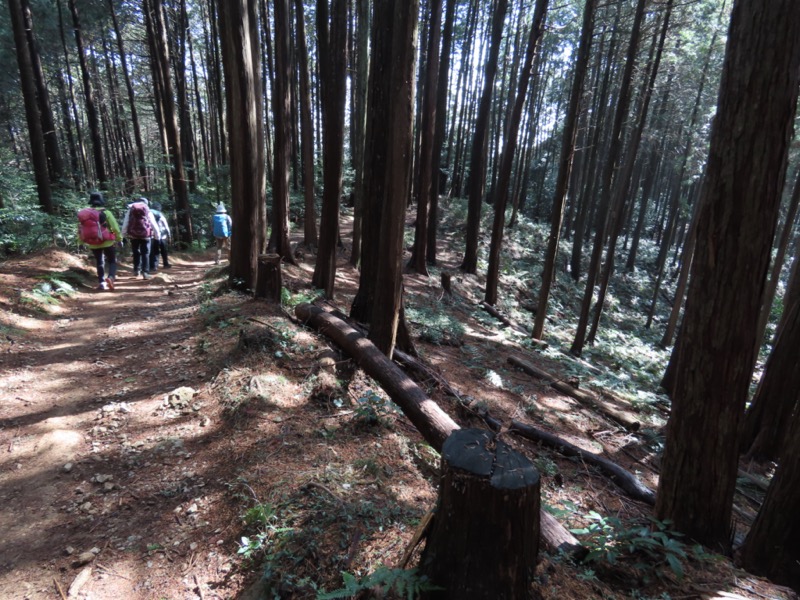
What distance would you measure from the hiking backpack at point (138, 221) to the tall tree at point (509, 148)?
10.0m

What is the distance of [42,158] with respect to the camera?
11.8m

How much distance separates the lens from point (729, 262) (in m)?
2.96

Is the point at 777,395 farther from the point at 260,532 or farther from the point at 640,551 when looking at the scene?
the point at 260,532

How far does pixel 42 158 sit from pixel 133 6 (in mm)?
15242

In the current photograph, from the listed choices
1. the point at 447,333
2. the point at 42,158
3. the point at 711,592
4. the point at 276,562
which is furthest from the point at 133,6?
the point at 711,592

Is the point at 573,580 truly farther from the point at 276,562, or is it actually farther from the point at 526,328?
the point at 526,328

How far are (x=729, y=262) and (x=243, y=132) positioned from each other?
308 inches

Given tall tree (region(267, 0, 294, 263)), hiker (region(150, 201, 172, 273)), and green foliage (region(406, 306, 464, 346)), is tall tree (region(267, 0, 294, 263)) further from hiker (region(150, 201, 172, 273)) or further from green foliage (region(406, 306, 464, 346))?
green foliage (region(406, 306, 464, 346))

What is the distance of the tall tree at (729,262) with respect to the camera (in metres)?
2.80

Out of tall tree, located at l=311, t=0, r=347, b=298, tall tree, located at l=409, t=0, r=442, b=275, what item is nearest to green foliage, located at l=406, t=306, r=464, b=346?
tall tree, located at l=311, t=0, r=347, b=298

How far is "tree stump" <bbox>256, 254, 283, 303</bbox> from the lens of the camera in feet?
24.3

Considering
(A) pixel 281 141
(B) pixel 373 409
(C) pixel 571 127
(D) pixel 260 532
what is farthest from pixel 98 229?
(C) pixel 571 127

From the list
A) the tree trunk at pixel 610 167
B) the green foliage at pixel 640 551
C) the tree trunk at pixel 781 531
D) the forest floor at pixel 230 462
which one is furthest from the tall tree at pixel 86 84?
the tree trunk at pixel 781 531

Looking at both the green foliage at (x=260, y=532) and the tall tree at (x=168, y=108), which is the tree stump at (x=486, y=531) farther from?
the tall tree at (x=168, y=108)
